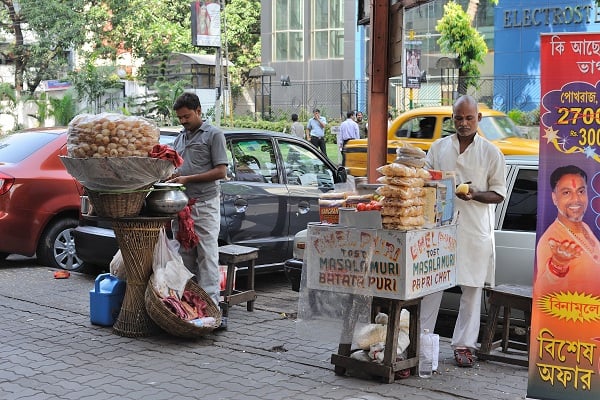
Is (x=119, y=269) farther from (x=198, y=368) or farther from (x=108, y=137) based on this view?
(x=198, y=368)

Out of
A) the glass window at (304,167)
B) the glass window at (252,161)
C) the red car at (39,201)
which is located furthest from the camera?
the red car at (39,201)

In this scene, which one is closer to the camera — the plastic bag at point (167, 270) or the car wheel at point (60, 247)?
the plastic bag at point (167, 270)

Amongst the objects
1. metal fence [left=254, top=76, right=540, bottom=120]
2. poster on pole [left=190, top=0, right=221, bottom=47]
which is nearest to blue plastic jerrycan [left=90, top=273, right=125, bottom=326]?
poster on pole [left=190, top=0, right=221, bottom=47]

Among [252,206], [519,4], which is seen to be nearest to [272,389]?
[252,206]

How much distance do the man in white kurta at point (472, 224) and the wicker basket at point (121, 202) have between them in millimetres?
2308

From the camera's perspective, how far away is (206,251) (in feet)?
22.7

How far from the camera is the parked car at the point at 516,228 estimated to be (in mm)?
6398

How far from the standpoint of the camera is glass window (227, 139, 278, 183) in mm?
8625

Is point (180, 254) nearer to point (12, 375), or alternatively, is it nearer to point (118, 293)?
point (118, 293)

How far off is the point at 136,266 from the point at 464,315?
2633 mm

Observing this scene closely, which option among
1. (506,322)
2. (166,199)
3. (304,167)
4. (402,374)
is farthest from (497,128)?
(402,374)

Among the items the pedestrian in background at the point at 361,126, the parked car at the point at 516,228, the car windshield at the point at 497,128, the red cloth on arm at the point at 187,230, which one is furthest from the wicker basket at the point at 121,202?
the pedestrian in background at the point at 361,126

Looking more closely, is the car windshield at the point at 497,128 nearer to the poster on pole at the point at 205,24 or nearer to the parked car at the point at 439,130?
the parked car at the point at 439,130

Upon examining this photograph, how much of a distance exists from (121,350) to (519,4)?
28007 millimetres
